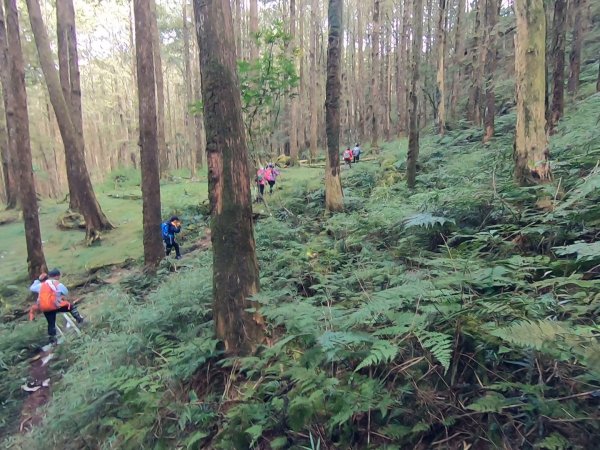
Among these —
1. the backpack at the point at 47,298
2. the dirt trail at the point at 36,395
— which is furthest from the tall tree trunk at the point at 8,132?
the dirt trail at the point at 36,395

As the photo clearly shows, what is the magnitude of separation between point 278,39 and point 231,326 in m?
9.40

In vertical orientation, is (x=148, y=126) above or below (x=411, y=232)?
above

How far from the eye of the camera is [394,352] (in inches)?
100

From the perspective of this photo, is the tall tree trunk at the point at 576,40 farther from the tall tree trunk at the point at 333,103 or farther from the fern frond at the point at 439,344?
the fern frond at the point at 439,344

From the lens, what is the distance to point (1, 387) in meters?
6.67

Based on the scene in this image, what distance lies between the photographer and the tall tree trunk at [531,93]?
5477 millimetres

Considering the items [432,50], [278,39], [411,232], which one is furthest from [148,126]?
[432,50]

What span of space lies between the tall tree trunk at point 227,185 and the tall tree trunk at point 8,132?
12.0 meters

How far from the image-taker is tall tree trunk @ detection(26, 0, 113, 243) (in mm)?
13594

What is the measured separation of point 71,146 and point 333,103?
34.5 ft

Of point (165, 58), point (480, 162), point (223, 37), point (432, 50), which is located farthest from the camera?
point (165, 58)

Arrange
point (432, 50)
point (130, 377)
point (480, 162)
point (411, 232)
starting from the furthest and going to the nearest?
point (432, 50), point (480, 162), point (411, 232), point (130, 377)

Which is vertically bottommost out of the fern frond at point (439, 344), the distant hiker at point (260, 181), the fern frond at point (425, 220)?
the fern frond at point (439, 344)

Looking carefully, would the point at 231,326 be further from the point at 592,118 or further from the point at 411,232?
the point at 592,118
